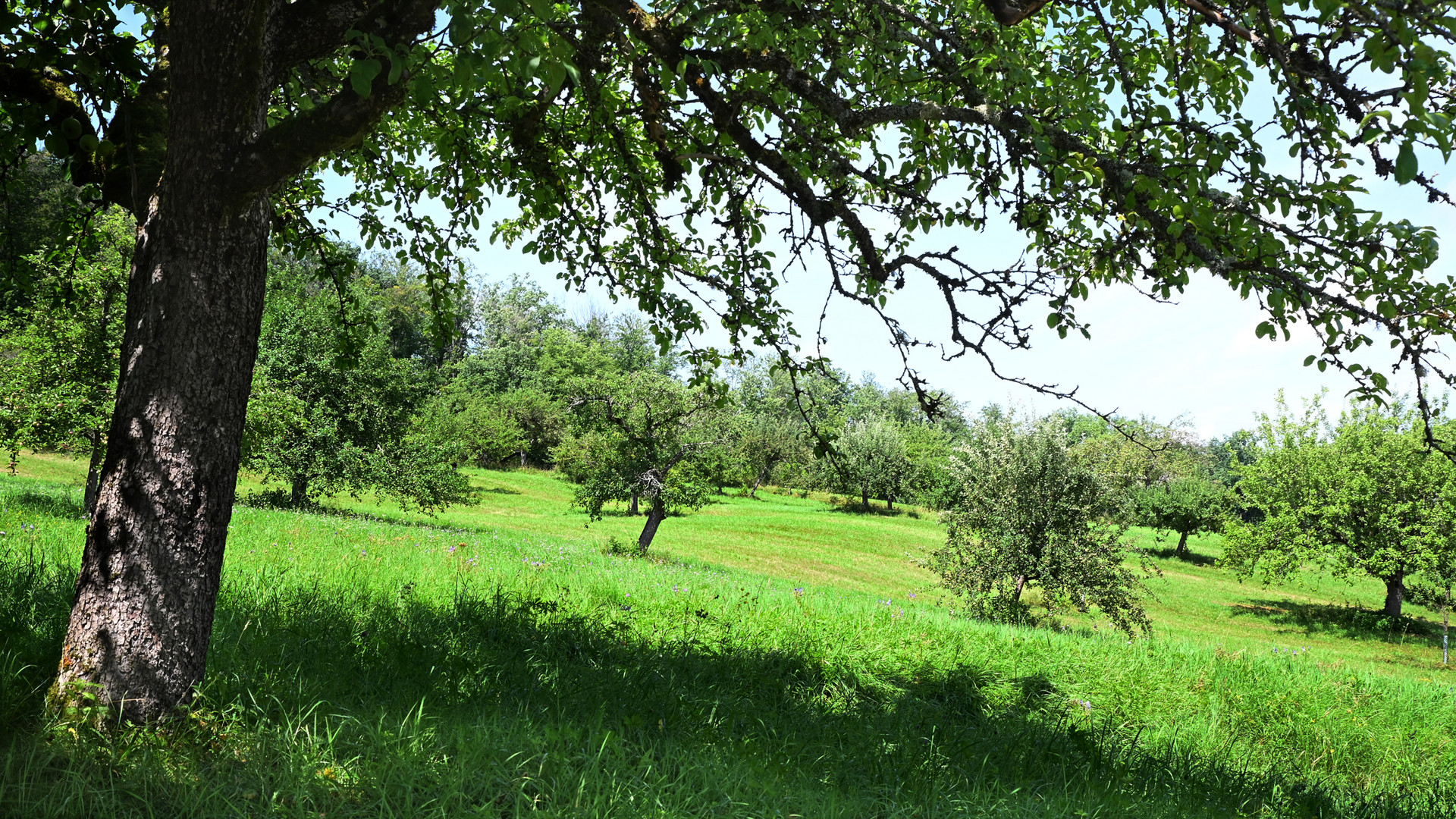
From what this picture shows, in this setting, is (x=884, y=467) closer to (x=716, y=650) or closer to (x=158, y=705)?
(x=716, y=650)

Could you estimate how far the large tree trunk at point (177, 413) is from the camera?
349 centimetres

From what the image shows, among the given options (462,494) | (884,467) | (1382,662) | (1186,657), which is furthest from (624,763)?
(884,467)

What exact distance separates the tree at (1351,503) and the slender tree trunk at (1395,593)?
36 mm

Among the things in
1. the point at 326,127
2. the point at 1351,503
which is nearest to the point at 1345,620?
the point at 1351,503

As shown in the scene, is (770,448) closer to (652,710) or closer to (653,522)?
(653,522)

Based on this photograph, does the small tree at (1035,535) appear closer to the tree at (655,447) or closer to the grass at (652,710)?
the grass at (652,710)

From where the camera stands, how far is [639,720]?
4254 mm

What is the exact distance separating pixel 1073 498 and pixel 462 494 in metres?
17.4

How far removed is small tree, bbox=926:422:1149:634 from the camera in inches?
548

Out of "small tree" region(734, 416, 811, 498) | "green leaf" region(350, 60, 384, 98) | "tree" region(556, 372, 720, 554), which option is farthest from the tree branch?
"small tree" region(734, 416, 811, 498)

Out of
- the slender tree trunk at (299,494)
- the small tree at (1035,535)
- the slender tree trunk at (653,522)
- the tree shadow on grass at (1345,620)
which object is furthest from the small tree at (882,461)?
the small tree at (1035,535)

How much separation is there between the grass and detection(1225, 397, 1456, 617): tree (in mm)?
18362

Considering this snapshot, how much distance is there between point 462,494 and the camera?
77.4 ft

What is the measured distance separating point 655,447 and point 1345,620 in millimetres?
25667
